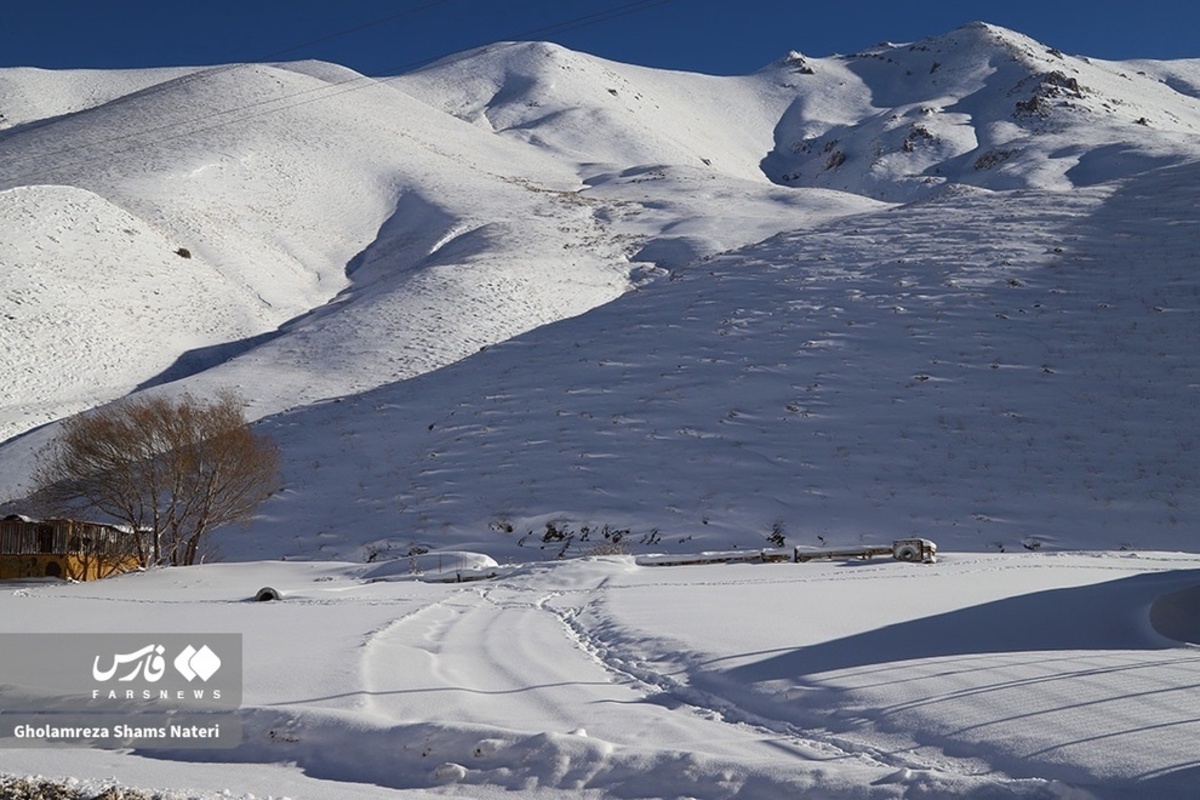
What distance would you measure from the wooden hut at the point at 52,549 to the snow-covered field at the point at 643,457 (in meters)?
1.93

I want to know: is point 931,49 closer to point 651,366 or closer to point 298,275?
point 298,275

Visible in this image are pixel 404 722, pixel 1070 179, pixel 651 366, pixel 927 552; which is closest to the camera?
pixel 404 722

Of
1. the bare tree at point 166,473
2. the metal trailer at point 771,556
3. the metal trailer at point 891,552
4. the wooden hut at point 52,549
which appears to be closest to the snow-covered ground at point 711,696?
the metal trailer at point 891,552

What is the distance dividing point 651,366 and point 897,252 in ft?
39.2

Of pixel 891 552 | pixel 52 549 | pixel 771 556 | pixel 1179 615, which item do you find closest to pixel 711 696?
pixel 1179 615

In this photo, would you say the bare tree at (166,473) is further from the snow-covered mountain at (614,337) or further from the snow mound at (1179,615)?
the snow mound at (1179,615)

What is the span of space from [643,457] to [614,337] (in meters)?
8.38

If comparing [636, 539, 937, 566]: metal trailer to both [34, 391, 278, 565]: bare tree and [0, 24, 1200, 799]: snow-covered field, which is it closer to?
[0, 24, 1200, 799]: snow-covered field

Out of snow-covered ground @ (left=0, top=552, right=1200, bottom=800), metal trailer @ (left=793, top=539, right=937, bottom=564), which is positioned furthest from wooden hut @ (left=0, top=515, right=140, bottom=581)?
metal trailer @ (left=793, top=539, right=937, bottom=564)

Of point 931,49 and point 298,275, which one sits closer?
point 298,275

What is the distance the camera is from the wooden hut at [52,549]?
71.7 feet

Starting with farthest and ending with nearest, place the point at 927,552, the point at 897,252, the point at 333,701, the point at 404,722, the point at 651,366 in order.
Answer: the point at 897,252 → the point at 651,366 → the point at 927,552 → the point at 333,701 → the point at 404,722

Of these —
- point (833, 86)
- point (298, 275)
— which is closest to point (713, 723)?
point (298, 275)

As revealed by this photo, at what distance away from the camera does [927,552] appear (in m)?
19.2
